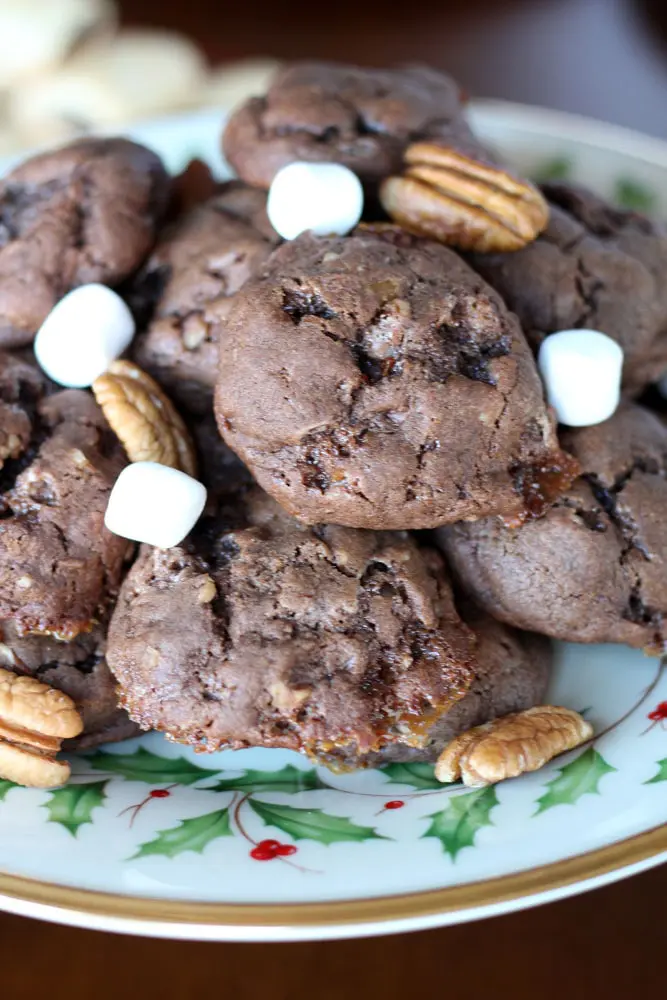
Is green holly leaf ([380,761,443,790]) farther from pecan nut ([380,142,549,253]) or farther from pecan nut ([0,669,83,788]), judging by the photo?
pecan nut ([380,142,549,253])

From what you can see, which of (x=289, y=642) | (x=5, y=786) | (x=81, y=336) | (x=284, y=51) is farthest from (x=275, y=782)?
(x=284, y=51)

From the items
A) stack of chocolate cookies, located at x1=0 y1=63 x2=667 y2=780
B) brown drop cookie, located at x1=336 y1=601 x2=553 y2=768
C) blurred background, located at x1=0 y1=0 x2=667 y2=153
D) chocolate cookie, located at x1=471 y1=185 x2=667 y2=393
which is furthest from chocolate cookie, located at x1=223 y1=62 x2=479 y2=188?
blurred background, located at x1=0 y1=0 x2=667 y2=153

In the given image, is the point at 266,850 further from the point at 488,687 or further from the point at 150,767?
the point at 488,687

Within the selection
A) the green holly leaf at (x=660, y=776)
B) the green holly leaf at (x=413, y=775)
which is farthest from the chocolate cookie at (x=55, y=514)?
the green holly leaf at (x=660, y=776)

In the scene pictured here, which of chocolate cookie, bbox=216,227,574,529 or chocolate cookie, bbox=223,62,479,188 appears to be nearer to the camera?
chocolate cookie, bbox=216,227,574,529

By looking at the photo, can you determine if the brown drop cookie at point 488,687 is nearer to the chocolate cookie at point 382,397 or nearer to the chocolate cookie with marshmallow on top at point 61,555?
the chocolate cookie at point 382,397

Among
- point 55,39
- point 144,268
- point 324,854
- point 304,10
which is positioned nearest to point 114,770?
point 324,854

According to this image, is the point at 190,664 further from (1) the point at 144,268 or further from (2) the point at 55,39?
(2) the point at 55,39
